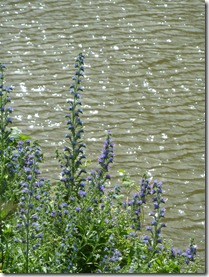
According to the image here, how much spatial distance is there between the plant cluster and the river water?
0.79m

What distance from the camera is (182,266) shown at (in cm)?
416

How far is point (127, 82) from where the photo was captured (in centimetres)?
736

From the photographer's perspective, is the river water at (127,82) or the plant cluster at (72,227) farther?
the river water at (127,82)

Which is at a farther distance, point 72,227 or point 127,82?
point 127,82

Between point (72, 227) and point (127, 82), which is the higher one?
point (127, 82)

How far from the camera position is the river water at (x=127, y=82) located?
597 cm

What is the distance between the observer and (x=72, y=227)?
4.03 metres

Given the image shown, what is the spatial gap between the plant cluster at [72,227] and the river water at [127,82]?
79 centimetres

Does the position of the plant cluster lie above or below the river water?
below

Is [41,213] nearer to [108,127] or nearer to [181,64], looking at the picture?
[108,127]

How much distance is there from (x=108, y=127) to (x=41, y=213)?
249 centimetres

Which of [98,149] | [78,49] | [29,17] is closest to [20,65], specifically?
[78,49]

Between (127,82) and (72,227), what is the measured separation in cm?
355

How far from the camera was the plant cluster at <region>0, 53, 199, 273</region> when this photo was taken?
3932 mm
